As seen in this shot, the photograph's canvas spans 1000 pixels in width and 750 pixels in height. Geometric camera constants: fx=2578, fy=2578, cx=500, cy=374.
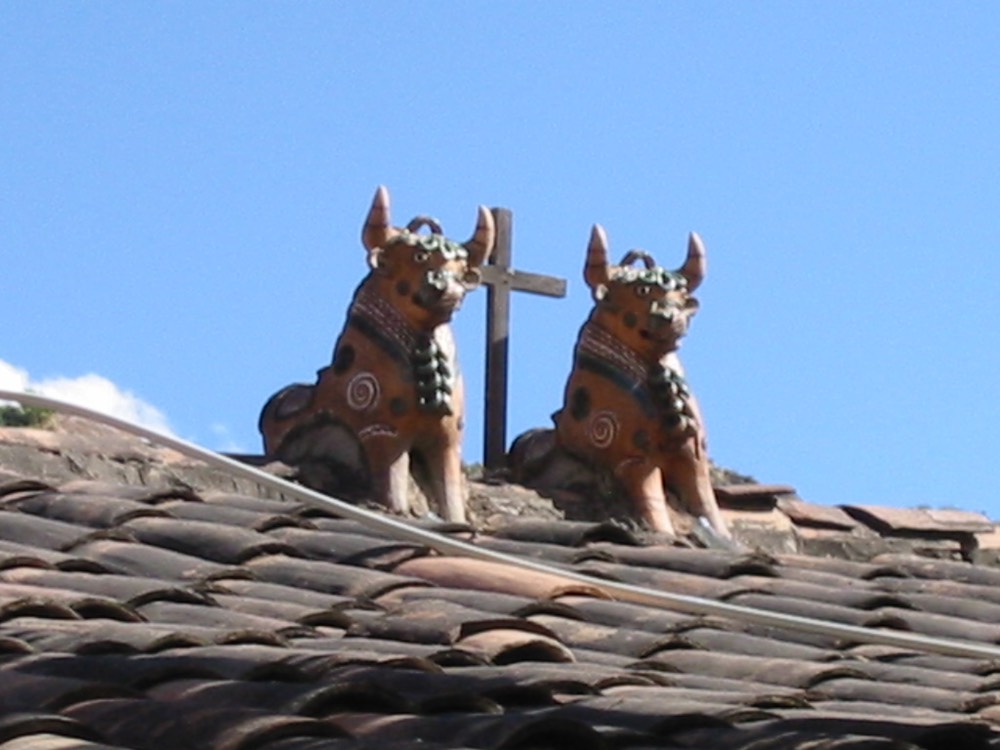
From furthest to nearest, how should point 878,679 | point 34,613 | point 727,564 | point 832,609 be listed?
point 727,564 < point 832,609 < point 878,679 < point 34,613

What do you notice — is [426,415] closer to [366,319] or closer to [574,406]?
[366,319]

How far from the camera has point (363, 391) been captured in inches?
299

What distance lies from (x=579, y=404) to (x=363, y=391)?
37.7 inches

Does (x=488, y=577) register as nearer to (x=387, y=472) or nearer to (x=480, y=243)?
(x=387, y=472)

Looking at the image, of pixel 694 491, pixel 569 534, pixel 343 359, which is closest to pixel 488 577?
pixel 569 534

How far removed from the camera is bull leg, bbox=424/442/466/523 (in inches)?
300

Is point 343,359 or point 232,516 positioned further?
point 343,359

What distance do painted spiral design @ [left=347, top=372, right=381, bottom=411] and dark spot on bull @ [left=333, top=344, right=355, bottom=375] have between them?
0.18ft

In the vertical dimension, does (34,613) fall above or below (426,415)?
below

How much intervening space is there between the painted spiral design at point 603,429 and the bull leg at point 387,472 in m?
0.87

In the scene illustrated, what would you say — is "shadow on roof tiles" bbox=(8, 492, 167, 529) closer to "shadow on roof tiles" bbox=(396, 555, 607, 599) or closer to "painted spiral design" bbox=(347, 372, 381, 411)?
"shadow on roof tiles" bbox=(396, 555, 607, 599)

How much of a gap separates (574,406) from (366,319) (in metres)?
0.94

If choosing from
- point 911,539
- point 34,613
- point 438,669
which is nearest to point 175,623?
point 34,613

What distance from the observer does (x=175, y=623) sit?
15.5 ft
